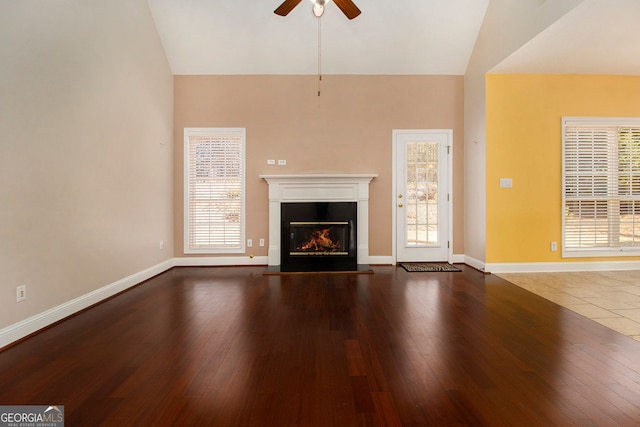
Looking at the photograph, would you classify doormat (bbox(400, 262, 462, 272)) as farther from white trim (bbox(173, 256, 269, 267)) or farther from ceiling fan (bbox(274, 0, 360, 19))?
ceiling fan (bbox(274, 0, 360, 19))

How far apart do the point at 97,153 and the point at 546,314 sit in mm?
4753

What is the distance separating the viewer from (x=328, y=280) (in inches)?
163

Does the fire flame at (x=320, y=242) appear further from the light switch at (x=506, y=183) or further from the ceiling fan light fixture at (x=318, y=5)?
the ceiling fan light fixture at (x=318, y=5)

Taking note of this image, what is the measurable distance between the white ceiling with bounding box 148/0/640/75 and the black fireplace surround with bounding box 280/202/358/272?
2.24 metres

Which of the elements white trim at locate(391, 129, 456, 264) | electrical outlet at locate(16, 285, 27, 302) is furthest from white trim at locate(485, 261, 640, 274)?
electrical outlet at locate(16, 285, 27, 302)

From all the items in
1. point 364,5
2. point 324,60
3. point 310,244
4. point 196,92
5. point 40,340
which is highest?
point 364,5

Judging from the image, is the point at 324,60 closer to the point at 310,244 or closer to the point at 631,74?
the point at 310,244

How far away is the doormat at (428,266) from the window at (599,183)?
1.67 m

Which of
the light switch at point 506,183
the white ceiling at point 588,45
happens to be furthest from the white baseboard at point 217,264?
the white ceiling at point 588,45

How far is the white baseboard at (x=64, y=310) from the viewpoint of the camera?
2271 mm

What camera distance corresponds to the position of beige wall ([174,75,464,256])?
194 inches

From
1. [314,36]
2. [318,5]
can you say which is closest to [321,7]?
[318,5]

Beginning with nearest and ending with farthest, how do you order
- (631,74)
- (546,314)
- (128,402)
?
(128,402) < (546,314) < (631,74)

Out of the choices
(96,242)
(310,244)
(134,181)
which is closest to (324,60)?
(310,244)
